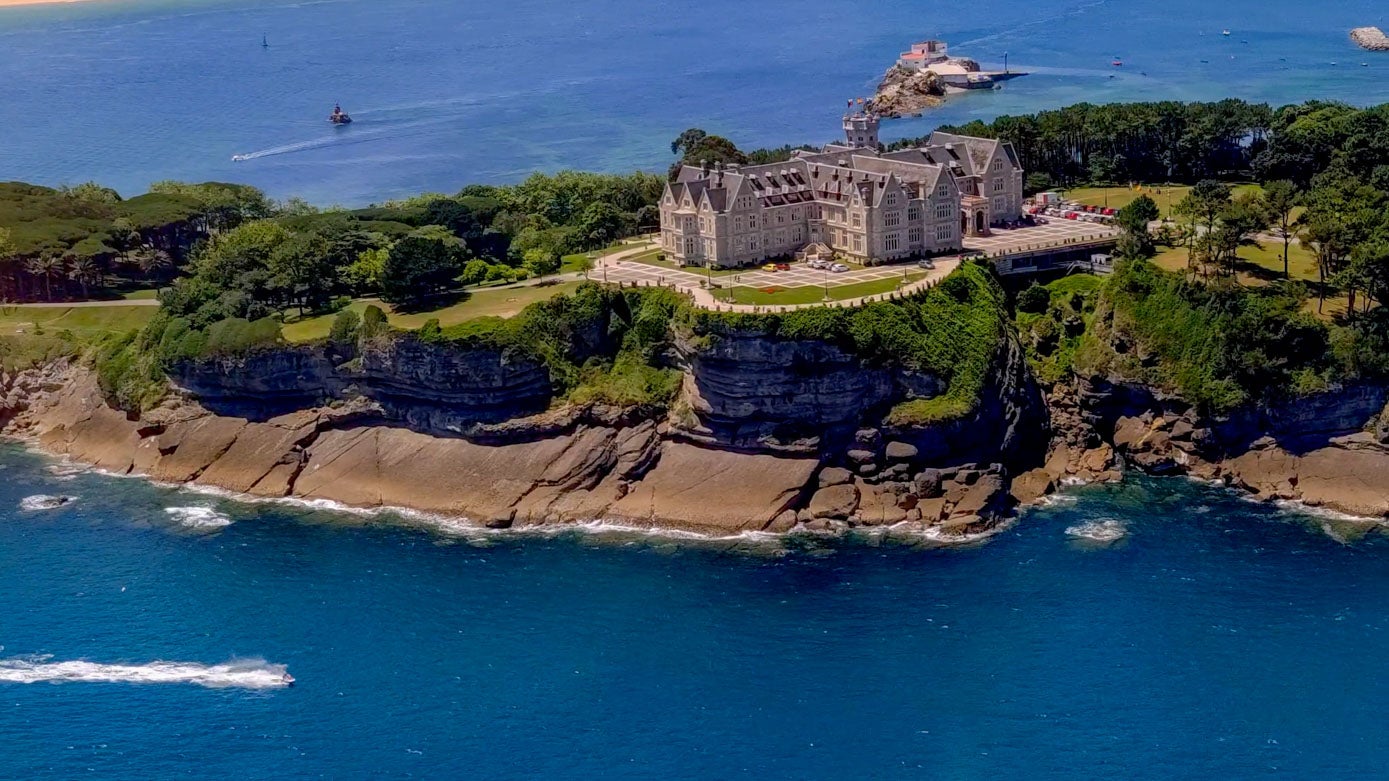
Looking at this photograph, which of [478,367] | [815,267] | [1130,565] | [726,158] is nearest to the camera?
[1130,565]

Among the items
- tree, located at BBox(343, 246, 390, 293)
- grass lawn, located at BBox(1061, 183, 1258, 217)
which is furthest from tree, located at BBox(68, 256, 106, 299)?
grass lawn, located at BBox(1061, 183, 1258, 217)

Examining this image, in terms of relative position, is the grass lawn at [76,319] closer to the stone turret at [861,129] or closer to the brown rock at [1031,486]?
the stone turret at [861,129]

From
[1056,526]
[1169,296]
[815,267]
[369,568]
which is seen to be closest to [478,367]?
[369,568]

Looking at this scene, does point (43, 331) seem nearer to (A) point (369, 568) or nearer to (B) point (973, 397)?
(A) point (369, 568)

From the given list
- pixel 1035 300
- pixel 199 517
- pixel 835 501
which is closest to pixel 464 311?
pixel 199 517

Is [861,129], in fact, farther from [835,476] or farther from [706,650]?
[706,650]

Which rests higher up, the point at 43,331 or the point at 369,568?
the point at 43,331
